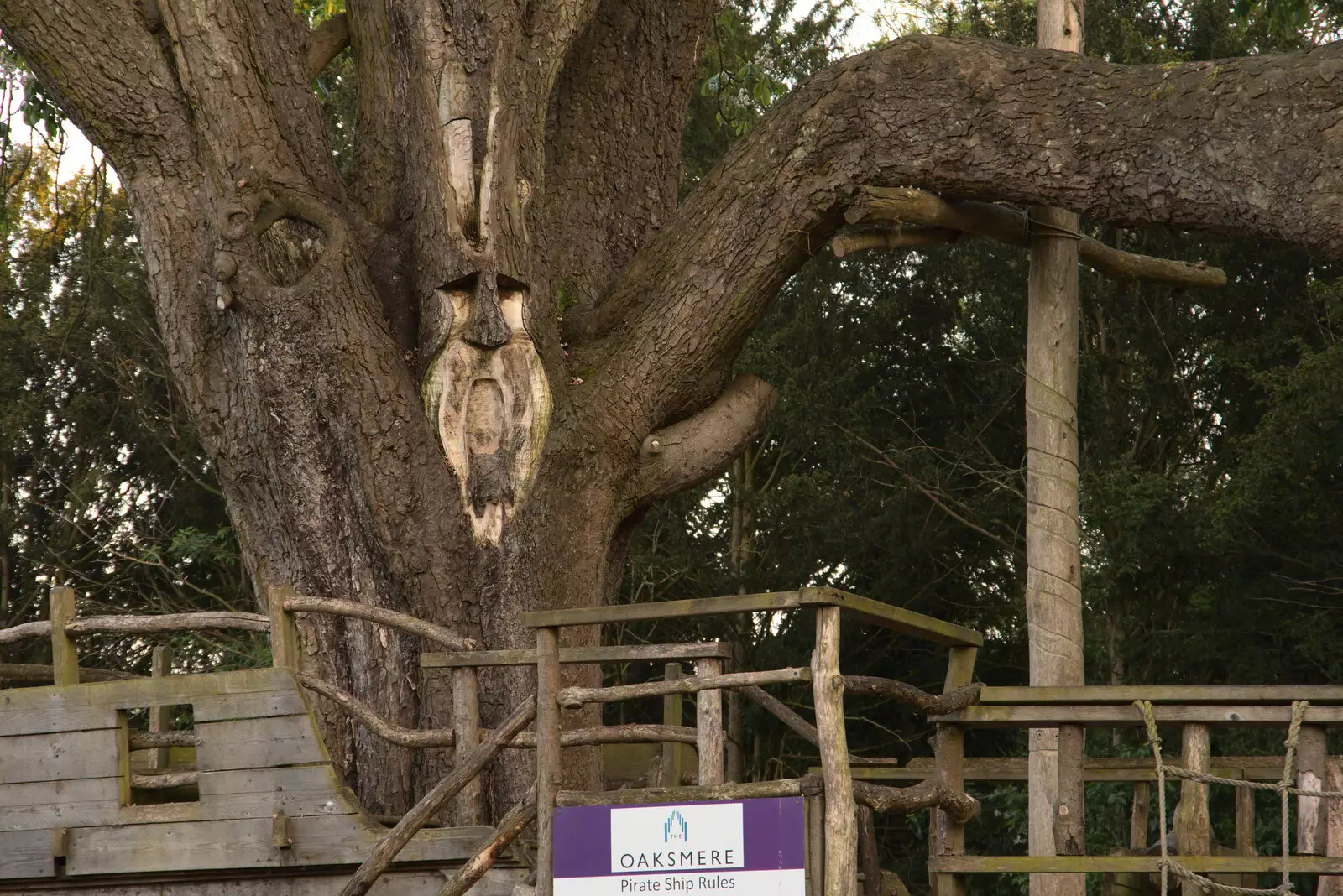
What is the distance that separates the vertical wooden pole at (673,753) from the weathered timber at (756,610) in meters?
1.99

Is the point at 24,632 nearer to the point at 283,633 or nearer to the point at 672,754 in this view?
the point at 283,633

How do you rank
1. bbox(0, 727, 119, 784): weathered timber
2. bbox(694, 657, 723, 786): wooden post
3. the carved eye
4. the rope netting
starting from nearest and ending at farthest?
bbox(694, 657, 723, 786): wooden post < the rope netting < bbox(0, 727, 119, 784): weathered timber < the carved eye

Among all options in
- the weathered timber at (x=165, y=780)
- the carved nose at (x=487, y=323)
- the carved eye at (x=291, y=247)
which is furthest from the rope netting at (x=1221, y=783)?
the carved eye at (x=291, y=247)

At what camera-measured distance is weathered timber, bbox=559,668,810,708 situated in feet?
17.9

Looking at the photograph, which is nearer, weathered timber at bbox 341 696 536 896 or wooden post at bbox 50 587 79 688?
weathered timber at bbox 341 696 536 896

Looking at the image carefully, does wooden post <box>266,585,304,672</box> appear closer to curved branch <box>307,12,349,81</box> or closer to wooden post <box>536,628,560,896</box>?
wooden post <box>536,628,560,896</box>

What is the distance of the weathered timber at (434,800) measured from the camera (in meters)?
6.17

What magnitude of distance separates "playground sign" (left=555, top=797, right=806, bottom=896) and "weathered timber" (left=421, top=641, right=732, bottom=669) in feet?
1.66

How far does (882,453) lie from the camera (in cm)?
1717

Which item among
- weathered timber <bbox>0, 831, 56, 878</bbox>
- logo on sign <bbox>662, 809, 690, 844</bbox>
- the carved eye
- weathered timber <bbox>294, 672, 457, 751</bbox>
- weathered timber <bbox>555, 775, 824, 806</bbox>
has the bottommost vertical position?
weathered timber <bbox>0, 831, 56, 878</bbox>

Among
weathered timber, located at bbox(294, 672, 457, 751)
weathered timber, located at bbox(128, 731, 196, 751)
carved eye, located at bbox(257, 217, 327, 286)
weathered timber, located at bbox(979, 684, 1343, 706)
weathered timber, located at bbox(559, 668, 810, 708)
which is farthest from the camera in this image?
carved eye, located at bbox(257, 217, 327, 286)

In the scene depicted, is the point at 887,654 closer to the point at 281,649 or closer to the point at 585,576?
the point at 585,576

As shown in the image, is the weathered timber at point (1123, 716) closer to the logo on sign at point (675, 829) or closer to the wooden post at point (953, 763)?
the wooden post at point (953, 763)

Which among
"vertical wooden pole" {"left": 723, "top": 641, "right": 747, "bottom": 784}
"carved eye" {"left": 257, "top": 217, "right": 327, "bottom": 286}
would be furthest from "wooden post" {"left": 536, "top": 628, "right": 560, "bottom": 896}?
"vertical wooden pole" {"left": 723, "top": 641, "right": 747, "bottom": 784}
